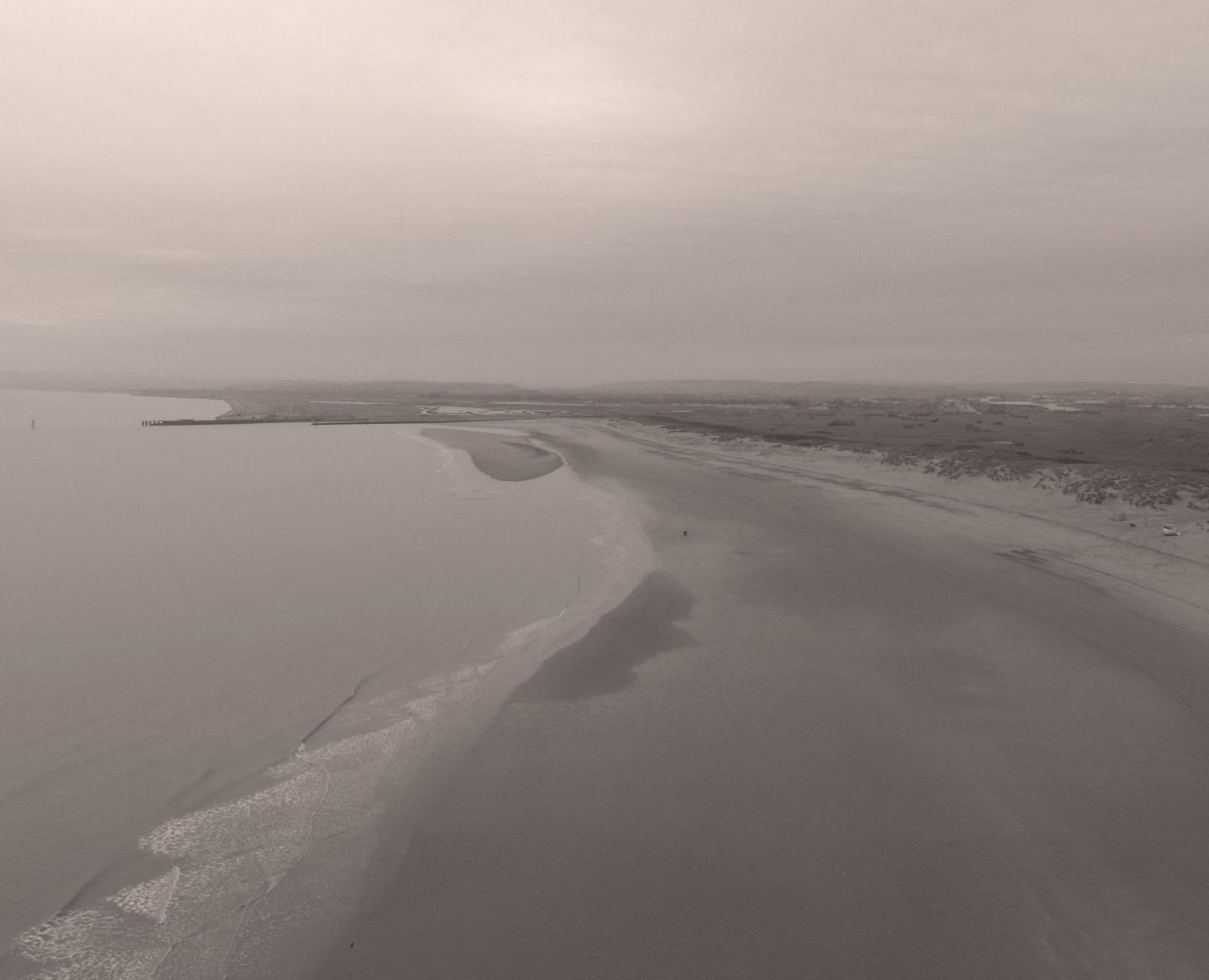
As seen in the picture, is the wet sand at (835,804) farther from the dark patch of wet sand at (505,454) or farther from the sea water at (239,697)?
the dark patch of wet sand at (505,454)

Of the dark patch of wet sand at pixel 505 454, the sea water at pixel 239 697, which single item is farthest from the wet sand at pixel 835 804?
the dark patch of wet sand at pixel 505 454

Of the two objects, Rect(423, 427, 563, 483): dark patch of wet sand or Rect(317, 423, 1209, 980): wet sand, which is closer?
Rect(317, 423, 1209, 980): wet sand

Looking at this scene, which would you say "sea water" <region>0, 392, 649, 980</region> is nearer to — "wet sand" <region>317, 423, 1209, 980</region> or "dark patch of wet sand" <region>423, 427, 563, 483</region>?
"wet sand" <region>317, 423, 1209, 980</region>

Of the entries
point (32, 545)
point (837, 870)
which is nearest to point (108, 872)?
point (837, 870)

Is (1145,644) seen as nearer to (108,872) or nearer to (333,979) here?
(333,979)

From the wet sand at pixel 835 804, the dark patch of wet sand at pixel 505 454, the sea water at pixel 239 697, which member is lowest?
the sea water at pixel 239 697

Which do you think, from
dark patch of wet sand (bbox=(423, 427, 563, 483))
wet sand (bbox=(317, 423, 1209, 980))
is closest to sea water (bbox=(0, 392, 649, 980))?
A: wet sand (bbox=(317, 423, 1209, 980))
